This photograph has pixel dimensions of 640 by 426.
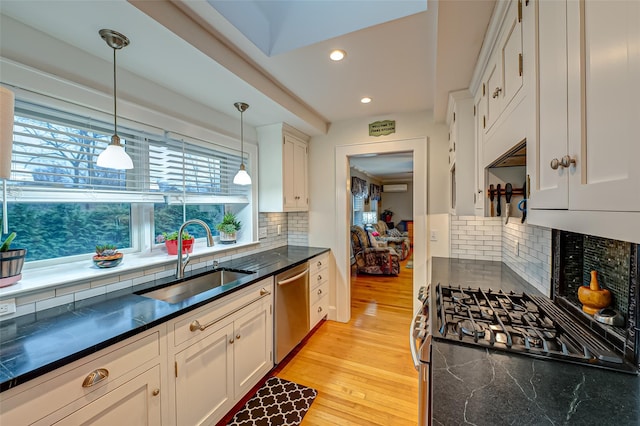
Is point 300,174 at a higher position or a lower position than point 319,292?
higher

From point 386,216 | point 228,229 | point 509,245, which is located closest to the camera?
point 509,245

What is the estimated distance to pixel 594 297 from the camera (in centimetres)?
102

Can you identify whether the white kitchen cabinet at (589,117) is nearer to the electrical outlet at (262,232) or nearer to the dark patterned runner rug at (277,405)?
the dark patterned runner rug at (277,405)

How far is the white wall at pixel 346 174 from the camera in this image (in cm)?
271

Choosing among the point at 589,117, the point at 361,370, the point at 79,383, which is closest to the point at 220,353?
the point at 79,383

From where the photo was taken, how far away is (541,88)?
84 cm

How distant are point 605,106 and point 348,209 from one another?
263cm

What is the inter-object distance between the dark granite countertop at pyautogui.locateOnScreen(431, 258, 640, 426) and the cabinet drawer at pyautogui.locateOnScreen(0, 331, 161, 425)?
119cm

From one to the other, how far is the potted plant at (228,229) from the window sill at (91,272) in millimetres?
344

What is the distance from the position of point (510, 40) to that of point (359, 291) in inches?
150

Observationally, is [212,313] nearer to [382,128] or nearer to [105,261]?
[105,261]

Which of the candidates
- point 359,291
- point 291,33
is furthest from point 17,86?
point 359,291

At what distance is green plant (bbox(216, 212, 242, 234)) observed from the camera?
8.23 ft

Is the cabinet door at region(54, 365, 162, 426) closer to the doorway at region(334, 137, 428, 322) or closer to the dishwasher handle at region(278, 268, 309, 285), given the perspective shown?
the dishwasher handle at region(278, 268, 309, 285)
